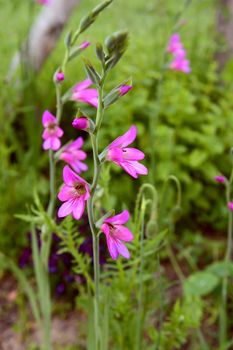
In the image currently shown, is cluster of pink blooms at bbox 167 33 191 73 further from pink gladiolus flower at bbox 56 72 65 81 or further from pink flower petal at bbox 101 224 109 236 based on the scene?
pink flower petal at bbox 101 224 109 236

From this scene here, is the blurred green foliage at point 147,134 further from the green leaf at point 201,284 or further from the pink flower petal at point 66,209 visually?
the pink flower petal at point 66,209

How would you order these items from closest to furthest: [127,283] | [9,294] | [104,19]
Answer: [127,283]
[9,294]
[104,19]

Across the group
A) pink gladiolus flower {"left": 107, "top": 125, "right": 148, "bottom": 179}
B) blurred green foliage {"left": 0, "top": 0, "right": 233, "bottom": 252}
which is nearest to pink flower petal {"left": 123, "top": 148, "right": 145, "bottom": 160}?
pink gladiolus flower {"left": 107, "top": 125, "right": 148, "bottom": 179}

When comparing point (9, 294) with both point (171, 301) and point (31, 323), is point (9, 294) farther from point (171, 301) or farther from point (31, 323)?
point (171, 301)

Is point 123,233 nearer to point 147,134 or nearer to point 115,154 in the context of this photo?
point 115,154

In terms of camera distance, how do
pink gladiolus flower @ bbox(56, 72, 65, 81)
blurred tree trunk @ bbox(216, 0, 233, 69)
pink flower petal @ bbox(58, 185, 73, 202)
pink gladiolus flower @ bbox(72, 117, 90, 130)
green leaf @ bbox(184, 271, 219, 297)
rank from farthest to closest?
blurred tree trunk @ bbox(216, 0, 233, 69)
green leaf @ bbox(184, 271, 219, 297)
pink gladiolus flower @ bbox(56, 72, 65, 81)
pink flower petal @ bbox(58, 185, 73, 202)
pink gladiolus flower @ bbox(72, 117, 90, 130)

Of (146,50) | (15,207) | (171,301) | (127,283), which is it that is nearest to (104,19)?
(146,50)

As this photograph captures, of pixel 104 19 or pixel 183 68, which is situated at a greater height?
pixel 183 68
